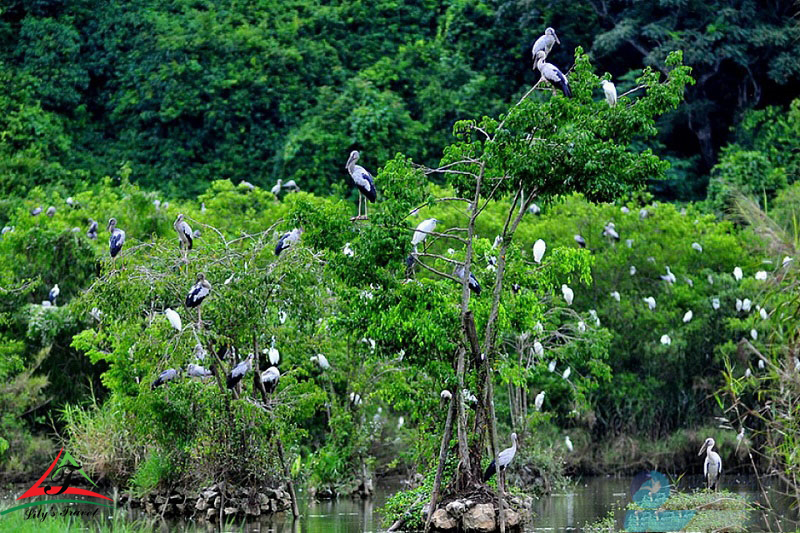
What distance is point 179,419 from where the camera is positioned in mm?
16219

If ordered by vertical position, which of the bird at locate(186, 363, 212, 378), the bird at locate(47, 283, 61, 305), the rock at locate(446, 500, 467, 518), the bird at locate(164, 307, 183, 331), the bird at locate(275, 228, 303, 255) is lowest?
the rock at locate(446, 500, 467, 518)

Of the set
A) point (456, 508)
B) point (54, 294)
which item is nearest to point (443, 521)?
point (456, 508)

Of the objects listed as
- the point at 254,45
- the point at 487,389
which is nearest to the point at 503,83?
the point at 254,45

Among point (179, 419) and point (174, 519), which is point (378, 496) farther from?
point (179, 419)

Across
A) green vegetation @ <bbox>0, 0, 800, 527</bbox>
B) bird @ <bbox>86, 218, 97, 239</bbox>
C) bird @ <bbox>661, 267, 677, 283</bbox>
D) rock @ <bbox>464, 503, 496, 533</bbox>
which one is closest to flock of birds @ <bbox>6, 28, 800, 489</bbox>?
green vegetation @ <bbox>0, 0, 800, 527</bbox>

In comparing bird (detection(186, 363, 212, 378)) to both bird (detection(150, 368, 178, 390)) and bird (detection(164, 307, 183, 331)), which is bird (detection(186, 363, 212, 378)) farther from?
bird (detection(164, 307, 183, 331))

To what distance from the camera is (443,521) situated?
44.7ft

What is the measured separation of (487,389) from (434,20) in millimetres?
28397

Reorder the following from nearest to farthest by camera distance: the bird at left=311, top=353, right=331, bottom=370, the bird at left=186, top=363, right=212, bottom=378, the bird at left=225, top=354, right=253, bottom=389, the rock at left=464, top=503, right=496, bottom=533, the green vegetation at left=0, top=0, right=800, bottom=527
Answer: the rock at left=464, top=503, right=496, bottom=533 → the green vegetation at left=0, top=0, right=800, bottom=527 → the bird at left=225, top=354, right=253, bottom=389 → the bird at left=186, top=363, right=212, bottom=378 → the bird at left=311, top=353, right=331, bottom=370

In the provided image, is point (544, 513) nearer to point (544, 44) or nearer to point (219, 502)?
point (219, 502)

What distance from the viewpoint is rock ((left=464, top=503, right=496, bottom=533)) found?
13.5m

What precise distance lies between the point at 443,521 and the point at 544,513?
4.25 metres

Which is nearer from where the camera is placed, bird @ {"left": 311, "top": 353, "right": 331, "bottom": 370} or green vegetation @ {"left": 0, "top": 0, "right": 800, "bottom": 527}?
green vegetation @ {"left": 0, "top": 0, "right": 800, "bottom": 527}

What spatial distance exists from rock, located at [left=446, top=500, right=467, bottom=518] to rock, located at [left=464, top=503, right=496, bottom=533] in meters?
0.06
